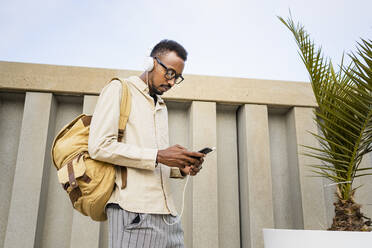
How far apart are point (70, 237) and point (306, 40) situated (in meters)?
2.78

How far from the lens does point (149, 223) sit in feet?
5.07

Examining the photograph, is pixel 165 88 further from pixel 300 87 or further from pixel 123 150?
pixel 300 87

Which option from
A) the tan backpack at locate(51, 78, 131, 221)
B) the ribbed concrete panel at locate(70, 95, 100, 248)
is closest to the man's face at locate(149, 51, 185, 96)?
the tan backpack at locate(51, 78, 131, 221)

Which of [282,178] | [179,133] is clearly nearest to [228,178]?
[282,178]

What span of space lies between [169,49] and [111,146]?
720 mm

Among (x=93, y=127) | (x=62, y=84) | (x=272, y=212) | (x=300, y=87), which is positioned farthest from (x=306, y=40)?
(x=62, y=84)

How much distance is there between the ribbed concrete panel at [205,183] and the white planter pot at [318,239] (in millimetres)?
1112

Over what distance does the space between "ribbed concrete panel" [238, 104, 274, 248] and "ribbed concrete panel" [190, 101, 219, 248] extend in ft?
1.08

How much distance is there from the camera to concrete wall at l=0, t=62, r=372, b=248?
3.21 meters

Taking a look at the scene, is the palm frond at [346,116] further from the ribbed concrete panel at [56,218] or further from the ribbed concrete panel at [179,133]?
the ribbed concrete panel at [56,218]

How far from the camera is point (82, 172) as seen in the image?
1489 millimetres

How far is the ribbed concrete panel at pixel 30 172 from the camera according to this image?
307 centimetres

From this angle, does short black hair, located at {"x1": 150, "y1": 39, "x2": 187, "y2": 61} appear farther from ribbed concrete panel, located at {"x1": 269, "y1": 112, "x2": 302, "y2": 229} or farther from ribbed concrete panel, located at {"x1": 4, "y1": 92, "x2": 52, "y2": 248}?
ribbed concrete panel, located at {"x1": 269, "y1": 112, "x2": 302, "y2": 229}

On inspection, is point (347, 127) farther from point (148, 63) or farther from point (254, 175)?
point (148, 63)
